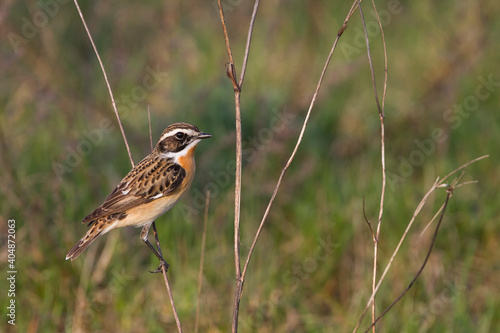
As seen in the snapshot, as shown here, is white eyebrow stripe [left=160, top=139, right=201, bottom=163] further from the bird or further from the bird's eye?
the bird's eye

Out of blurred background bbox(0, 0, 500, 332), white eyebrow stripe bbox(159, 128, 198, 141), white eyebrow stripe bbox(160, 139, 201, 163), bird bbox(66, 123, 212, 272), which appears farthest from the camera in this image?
blurred background bbox(0, 0, 500, 332)

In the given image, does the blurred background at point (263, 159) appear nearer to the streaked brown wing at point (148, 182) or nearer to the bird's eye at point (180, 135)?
the streaked brown wing at point (148, 182)

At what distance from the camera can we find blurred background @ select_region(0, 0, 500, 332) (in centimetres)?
626

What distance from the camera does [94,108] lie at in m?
7.88

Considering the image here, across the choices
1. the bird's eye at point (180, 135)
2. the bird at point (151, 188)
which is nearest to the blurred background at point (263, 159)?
the bird at point (151, 188)

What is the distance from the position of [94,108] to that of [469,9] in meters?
5.17

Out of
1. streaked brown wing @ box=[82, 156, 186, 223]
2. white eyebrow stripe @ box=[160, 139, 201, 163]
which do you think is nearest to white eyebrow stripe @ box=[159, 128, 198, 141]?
white eyebrow stripe @ box=[160, 139, 201, 163]

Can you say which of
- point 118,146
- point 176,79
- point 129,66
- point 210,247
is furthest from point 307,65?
point 210,247

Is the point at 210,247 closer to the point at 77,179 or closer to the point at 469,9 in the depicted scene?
the point at 77,179

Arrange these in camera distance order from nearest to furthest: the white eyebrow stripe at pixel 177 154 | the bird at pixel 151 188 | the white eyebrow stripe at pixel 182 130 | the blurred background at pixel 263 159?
1. the white eyebrow stripe at pixel 182 130
2. the bird at pixel 151 188
3. the white eyebrow stripe at pixel 177 154
4. the blurred background at pixel 263 159

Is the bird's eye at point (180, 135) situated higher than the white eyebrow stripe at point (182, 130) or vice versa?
the white eyebrow stripe at point (182, 130)

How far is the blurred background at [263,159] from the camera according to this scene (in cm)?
626

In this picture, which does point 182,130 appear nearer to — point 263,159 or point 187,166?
point 187,166

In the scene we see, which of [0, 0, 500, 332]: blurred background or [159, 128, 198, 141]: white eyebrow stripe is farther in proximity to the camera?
[0, 0, 500, 332]: blurred background
